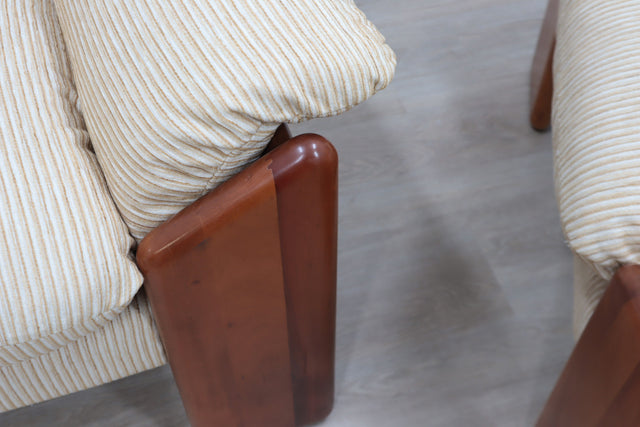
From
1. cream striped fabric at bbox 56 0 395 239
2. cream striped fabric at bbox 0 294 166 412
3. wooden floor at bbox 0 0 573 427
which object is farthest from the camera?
wooden floor at bbox 0 0 573 427

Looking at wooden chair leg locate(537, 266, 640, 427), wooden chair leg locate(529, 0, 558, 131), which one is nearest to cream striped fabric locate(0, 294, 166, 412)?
wooden chair leg locate(537, 266, 640, 427)

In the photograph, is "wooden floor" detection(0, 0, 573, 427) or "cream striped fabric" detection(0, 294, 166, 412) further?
"wooden floor" detection(0, 0, 573, 427)

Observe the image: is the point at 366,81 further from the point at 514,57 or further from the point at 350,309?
the point at 514,57

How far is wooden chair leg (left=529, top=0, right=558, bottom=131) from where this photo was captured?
142 cm

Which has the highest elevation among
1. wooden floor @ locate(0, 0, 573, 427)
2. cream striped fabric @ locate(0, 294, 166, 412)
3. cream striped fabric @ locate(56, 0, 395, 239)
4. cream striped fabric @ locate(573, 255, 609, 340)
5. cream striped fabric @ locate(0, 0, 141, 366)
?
cream striped fabric @ locate(56, 0, 395, 239)

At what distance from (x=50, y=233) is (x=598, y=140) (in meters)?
0.66

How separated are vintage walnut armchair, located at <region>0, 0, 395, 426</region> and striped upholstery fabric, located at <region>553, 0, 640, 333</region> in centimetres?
28

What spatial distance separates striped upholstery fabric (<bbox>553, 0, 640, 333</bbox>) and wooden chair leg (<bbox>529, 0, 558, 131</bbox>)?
43 centimetres

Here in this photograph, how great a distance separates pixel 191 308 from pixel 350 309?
1.77 feet

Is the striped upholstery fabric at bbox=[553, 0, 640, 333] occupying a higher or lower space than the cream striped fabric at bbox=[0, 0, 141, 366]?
lower

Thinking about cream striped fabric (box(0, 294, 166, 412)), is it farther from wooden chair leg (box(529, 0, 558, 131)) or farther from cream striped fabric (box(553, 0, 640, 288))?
wooden chair leg (box(529, 0, 558, 131))

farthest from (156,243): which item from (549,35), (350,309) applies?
(549,35)

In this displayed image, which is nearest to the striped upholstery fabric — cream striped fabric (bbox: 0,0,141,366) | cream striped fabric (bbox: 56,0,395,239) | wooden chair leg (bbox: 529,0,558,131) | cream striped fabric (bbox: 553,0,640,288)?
cream striped fabric (bbox: 553,0,640,288)

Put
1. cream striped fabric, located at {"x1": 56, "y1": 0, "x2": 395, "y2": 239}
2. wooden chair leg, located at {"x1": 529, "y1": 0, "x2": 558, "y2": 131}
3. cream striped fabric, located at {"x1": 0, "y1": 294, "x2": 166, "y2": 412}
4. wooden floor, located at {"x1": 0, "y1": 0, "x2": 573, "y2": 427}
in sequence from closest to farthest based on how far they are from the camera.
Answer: cream striped fabric, located at {"x1": 56, "y1": 0, "x2": 395, "y2": 239} → cream striped fabric, located at {"x1": 0, "y1": 294, "x2": 166, "y2": 412} → wooden floor, located at {"x1": 0, "y1": 0, "x2": 573, "y2": 427} → wooden chair leg, located at {"x1": 529, "y1": 0, "x2": 558, "y2": 131}
